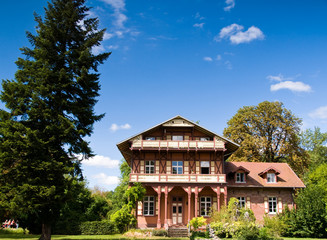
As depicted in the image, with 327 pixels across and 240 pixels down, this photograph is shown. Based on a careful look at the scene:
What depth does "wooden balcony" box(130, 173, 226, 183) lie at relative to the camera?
2878 centimetres

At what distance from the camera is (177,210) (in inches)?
1180

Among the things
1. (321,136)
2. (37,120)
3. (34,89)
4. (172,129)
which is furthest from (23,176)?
(321,136)

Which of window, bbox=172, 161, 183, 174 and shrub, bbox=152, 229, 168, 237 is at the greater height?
window, bbox=172, 161, 183, 174

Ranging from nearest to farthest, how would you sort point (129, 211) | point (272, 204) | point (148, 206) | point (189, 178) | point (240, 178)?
1. point (129, 211)
2. point (189, 178)
3. point (148, 206)
4. point (272, 204)
5. point (240, 178)

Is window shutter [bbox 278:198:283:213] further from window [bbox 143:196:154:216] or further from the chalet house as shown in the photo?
window [bbox 143:196:154:216]

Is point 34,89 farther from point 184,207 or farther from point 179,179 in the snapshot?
point 184,207

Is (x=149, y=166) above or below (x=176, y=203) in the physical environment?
above

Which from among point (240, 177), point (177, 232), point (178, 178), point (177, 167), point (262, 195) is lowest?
point (177, 232)

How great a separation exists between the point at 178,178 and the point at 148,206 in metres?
4.06

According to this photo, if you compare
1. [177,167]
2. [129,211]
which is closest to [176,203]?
[177,167]

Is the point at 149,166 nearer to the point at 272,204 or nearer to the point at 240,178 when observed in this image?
the point at 240,178

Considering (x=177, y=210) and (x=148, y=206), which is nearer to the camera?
(x=148, y=206)

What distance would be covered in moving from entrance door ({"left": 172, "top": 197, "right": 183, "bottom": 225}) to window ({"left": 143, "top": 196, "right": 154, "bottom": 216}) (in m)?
2.12

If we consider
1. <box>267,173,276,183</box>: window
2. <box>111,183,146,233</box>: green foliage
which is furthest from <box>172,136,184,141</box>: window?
<box>267,173,276,183</box>: window
